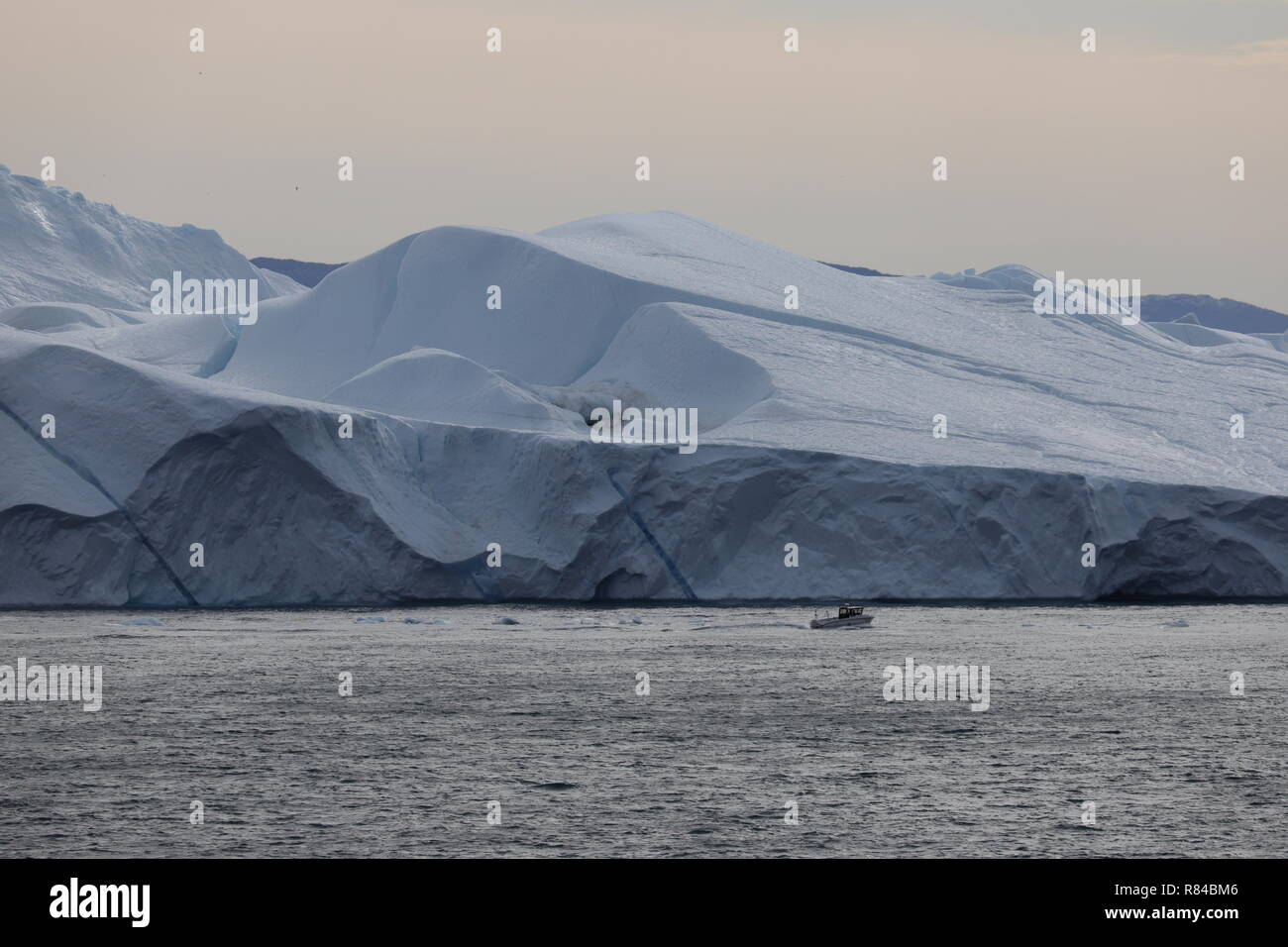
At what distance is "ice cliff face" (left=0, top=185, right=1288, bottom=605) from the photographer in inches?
1296

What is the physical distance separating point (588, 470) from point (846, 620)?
6.67 meters

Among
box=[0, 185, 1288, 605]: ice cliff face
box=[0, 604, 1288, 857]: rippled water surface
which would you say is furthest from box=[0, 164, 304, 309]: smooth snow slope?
box=[0, 604, 1288, 857]: rippled water surface

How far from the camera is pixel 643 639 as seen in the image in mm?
29391

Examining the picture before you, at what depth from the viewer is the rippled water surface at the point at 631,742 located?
15109mm

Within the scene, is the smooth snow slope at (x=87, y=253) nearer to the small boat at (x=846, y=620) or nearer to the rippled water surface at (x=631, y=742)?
the rippled water surface at (x=631, y=742)

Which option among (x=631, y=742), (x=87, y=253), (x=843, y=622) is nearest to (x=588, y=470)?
(x=843, y=622)

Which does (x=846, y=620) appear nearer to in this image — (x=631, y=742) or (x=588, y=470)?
(x=588, y=470)

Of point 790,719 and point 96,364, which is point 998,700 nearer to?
point 790,719

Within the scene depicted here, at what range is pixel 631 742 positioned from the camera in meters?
19.6

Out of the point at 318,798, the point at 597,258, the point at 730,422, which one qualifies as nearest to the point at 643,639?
the point at 730,422

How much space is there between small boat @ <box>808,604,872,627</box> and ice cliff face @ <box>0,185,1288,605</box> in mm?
3061

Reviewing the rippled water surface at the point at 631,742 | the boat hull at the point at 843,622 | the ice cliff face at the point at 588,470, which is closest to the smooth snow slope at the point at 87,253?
the ice cliff face at the point at 588,470

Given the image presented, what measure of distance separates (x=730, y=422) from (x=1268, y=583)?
41.0 ft

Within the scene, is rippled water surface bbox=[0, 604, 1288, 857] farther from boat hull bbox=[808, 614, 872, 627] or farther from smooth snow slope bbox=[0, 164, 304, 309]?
smooth snow slope bbox=[0, 164, 304, 309]
